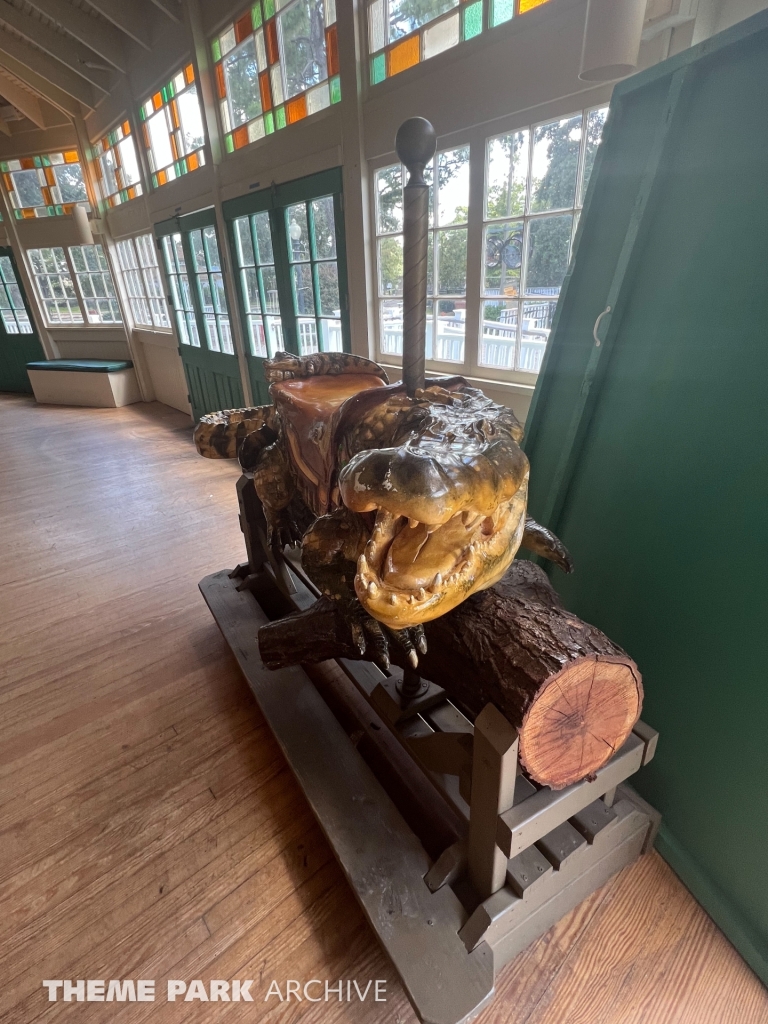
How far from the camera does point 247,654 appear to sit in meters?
1.74

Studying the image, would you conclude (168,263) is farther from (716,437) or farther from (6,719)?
(716,437)

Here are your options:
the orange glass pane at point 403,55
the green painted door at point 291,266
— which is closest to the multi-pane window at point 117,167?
the green painted door at point 291,266

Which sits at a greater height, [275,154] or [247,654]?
[275,154]

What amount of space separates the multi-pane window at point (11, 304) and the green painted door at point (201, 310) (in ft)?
13.0

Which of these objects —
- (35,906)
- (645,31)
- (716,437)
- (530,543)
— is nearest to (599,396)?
(716,437)

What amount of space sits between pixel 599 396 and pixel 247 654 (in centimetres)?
142

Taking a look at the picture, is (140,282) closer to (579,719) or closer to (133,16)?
(133,16)

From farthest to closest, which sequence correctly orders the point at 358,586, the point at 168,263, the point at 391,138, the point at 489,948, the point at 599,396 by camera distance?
1. the point at 168,263
2. the point at 391,138
3. the point at 599,396
4. the point at 489,948
5. the point at 358,586

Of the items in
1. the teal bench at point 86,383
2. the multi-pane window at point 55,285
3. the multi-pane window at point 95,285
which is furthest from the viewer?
the multi-pane window at point 55,285

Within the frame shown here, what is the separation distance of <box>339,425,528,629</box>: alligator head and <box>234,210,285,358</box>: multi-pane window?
3536mm

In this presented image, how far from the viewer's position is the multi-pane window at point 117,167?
537 cm

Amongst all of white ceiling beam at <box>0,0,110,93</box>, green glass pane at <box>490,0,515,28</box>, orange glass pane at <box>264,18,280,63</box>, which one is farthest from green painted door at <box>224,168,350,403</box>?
white ceiling beam at <box>0,0,110,93</box>

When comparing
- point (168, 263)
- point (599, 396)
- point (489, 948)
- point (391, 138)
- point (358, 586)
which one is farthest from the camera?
point (168, 263)

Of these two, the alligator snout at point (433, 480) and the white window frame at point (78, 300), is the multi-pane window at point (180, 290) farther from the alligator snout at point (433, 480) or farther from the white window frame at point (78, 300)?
the alligator snout at point (433, 480)
